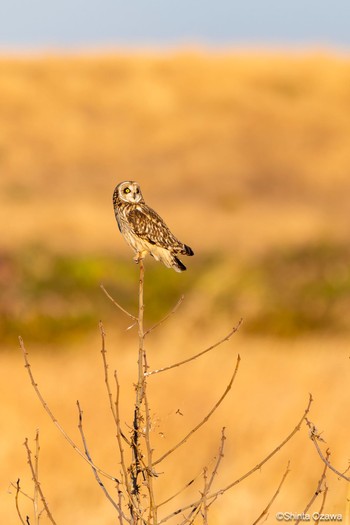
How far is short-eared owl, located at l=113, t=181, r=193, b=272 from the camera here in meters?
7.59

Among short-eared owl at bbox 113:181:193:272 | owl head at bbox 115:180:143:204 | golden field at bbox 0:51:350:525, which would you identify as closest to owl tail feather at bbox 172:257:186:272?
short-eared owl at bbox 113:181:193:272

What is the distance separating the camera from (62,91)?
71188 mm

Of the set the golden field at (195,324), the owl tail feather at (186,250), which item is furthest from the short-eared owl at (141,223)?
the golden field at (195,324)

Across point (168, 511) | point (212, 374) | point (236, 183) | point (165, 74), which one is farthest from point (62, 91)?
point (168, 511)

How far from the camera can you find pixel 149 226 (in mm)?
7621

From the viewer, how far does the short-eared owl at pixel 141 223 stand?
7590mm

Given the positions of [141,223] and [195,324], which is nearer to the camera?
[141,223]

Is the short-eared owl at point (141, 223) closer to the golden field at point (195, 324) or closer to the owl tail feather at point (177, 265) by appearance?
the owl tail feather at point (177, 265)

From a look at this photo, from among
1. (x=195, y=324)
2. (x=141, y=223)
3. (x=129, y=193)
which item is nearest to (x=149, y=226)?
(x=141, y=223)

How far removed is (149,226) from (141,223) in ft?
0.18

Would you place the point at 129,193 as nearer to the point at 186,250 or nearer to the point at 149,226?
the point at 149,226

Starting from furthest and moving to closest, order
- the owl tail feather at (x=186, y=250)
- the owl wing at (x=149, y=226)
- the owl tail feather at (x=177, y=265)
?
the owl wing at (x=149, y=226)
the owl tail feather at (x=177, y=265)
the owl tail feather at (x=186, y=250)

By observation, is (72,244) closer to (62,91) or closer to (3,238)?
(3,238)

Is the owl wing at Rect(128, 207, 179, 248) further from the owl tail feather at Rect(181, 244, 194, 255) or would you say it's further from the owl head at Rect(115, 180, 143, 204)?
the owl tail feather at Rect(181, 244, 194, 255)
